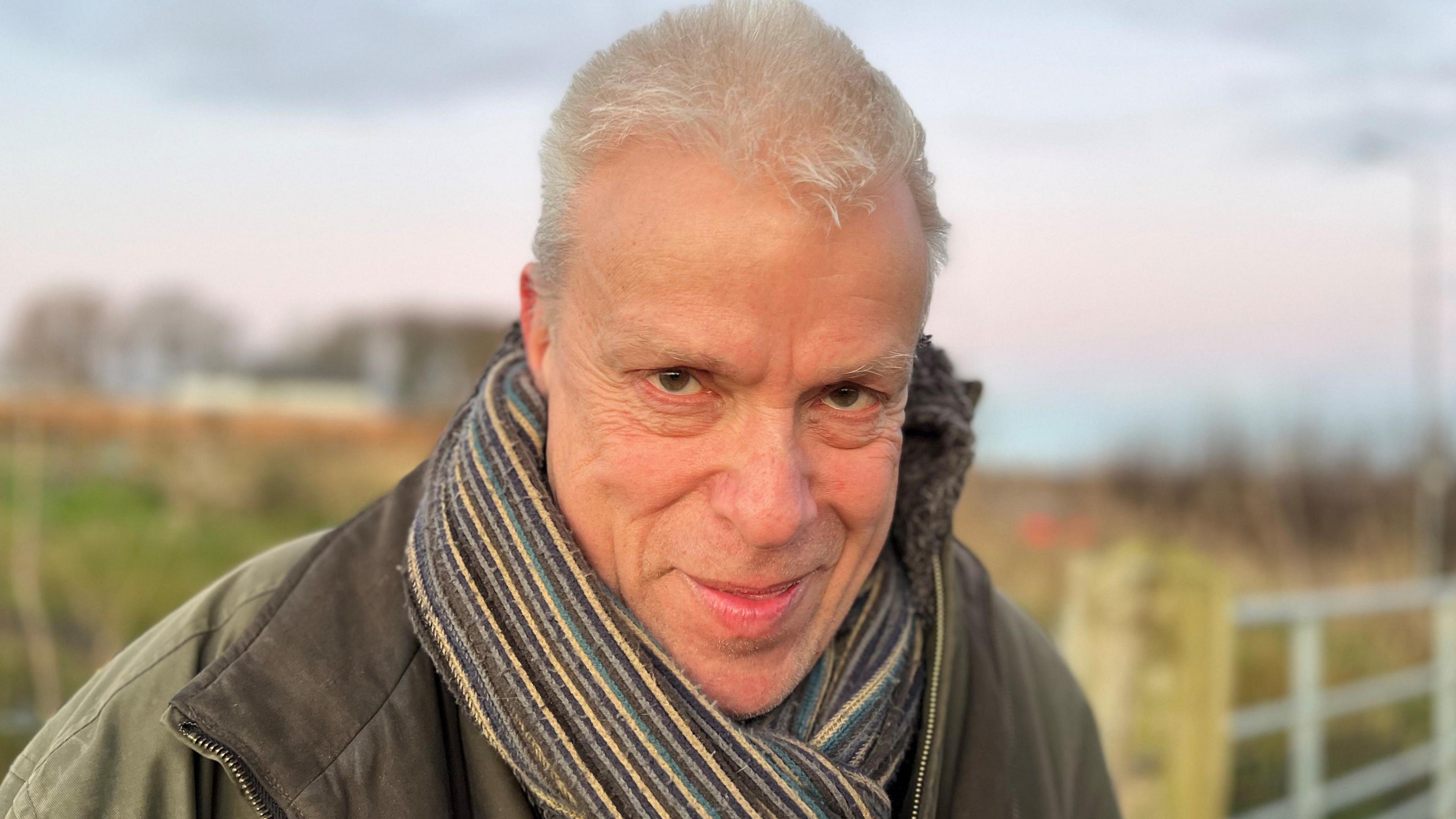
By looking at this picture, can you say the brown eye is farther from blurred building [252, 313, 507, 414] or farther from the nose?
blurred building [252, 313, 507, 414]

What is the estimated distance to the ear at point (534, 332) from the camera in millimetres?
1861

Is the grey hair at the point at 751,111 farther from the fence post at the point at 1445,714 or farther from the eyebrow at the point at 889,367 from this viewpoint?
the fence post at the point at 1445,714

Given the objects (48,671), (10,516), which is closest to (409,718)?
(48,671)

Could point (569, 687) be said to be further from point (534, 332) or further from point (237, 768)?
point (534, 332)

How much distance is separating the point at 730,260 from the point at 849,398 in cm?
33

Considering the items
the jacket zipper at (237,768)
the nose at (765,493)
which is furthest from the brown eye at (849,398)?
the jacket zipper at (237,768)

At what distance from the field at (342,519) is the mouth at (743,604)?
256cm

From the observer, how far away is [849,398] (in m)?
1.67

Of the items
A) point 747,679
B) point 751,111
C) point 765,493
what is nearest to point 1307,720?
point 747,679

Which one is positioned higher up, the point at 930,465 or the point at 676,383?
the point at 676,383

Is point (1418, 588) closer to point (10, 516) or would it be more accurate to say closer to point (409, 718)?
point (409, 718)

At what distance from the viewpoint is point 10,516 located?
6.69 meters

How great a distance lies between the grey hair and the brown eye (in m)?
0.21

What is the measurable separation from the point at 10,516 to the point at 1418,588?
823 cm
